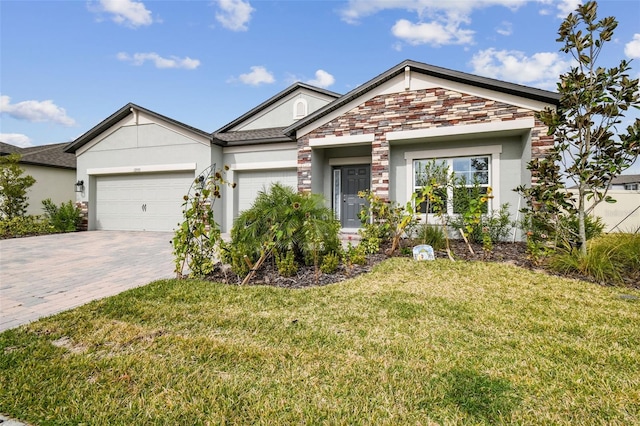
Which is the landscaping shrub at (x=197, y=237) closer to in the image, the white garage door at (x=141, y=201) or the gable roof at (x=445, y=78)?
the gable roof at (x=445, y=78)

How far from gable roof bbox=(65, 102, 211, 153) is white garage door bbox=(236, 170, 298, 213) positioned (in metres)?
2.12

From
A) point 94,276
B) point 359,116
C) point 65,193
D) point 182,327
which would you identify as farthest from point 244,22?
point 65,193

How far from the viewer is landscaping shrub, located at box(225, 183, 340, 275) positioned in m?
5.17

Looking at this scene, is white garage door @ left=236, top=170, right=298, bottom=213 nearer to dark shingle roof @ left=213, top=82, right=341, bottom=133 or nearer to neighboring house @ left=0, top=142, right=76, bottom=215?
dark shingle roof @ left=213, top=82, right=341, bottom=133

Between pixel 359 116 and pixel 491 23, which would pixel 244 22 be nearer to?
pixel 359 116

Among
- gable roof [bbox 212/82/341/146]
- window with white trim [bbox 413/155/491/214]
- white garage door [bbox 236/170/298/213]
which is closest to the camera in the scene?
window with white trim [bbox 413/155/491/214]

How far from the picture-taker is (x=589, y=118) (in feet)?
17.6

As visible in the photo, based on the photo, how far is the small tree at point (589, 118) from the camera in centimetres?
510

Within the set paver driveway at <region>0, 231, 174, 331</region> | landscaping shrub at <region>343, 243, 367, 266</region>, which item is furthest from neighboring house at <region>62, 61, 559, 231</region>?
landscaping shrub at <region>343, 243, 367, 266</region>

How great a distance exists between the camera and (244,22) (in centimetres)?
976

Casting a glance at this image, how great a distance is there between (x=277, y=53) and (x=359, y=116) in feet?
16.2

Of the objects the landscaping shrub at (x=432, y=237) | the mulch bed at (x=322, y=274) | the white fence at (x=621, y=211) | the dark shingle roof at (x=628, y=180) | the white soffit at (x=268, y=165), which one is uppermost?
the dark shingle roof at (x=628, y=180)

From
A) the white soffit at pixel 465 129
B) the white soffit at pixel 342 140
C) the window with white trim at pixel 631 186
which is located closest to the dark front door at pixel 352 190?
the white soffit at pixel 342 140

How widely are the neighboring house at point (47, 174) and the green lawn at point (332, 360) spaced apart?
16367mm
